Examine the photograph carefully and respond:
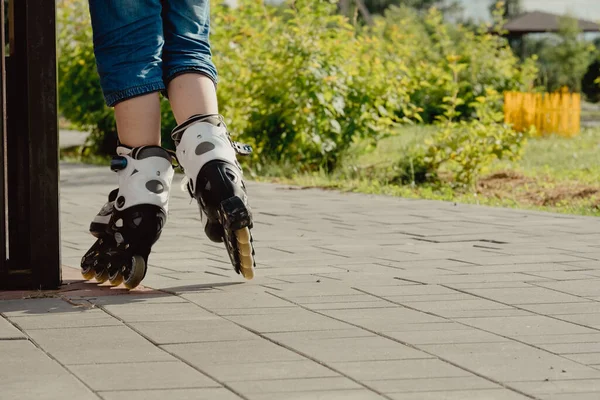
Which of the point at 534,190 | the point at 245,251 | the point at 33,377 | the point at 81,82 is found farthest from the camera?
the point at 81,82

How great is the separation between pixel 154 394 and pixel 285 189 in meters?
5.93

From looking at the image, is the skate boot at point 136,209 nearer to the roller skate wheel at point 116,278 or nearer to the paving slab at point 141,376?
the roller skate wheel at point 116,278

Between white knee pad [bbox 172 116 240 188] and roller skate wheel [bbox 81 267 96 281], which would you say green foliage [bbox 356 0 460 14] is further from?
white knee pad [bbox 172 116 240 188]

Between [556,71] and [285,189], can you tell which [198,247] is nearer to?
[285,189]

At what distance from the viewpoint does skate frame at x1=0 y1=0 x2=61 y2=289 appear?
141 inches

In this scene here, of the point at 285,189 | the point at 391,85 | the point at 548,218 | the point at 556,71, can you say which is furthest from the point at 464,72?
the point at 556,71

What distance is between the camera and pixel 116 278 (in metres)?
3.67

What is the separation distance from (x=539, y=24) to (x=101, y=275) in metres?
52.6

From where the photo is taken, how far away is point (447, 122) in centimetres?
908

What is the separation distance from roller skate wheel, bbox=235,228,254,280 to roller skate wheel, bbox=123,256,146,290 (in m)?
0.31

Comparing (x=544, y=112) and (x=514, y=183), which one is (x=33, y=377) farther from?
(x=544, y=112)

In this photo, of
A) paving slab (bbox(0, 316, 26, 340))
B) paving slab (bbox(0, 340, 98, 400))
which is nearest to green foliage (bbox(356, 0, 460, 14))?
paving slab (bbox(0, 316, 26, 340))

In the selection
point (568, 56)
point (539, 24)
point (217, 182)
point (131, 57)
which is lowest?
point (217, 182)

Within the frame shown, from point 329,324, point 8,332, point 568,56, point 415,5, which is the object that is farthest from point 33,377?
point 415,5
